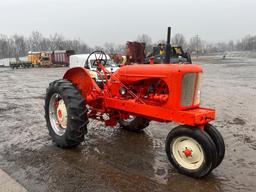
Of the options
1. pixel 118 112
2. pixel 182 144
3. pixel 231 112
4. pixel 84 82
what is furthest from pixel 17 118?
pixel 231 112

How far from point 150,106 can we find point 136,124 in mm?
1662

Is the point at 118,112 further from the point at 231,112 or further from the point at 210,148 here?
the point at 231,112

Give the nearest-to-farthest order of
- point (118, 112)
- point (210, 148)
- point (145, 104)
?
point (210, 148) → point (145, 104) → point (118, 112)

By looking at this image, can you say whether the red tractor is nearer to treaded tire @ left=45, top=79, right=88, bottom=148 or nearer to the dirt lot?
treaded tire @ left=45, top=79, right=88, bottom=148

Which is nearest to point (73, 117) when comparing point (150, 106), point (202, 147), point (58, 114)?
point (58, 114)

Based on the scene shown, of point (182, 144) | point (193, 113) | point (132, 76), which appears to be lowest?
point (182, 144)

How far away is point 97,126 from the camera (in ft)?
21.9

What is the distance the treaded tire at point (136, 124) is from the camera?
19.4 feet

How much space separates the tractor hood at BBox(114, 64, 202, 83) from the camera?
4078 millimetres

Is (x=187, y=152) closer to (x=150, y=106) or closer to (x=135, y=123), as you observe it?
(x=150, y=106)

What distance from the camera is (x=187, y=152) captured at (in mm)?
4020

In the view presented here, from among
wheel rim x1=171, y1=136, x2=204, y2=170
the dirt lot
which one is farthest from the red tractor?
the dirt lot

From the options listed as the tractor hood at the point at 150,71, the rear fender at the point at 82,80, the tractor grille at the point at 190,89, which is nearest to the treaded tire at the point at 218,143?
the tractor grille at the point at 190,89

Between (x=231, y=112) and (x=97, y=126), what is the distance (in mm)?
3875
